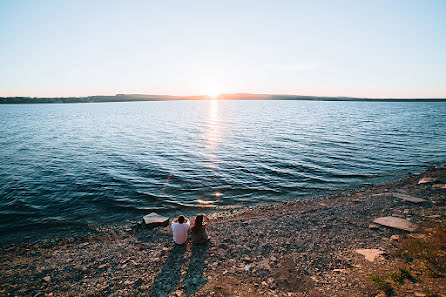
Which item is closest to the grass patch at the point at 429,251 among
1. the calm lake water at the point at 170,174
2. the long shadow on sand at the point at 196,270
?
the long shadow on sand at the point at 196,270

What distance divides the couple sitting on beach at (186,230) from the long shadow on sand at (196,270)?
34cm

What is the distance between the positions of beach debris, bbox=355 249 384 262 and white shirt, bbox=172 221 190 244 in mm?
7357

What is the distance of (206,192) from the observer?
58.5 feet

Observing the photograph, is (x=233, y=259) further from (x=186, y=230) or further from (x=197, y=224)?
(x=186, y=230)

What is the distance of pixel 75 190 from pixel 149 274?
13.7 meters

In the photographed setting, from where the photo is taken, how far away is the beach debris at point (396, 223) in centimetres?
1058

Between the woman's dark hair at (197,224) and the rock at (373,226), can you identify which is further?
the rock at (373,226)

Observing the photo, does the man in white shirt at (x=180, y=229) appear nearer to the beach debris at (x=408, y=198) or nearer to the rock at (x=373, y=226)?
the rock at (x=373, y=226)

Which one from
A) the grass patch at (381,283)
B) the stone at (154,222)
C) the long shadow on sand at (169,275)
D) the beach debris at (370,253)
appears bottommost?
the stone at (154,222)

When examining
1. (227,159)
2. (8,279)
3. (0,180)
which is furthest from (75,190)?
(227,159)

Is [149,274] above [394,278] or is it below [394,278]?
below

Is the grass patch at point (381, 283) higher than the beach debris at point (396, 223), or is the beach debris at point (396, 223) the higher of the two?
the grass patch at point (381, 283)

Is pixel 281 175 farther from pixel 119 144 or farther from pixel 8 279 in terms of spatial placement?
pixel 119 144

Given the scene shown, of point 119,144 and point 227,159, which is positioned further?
point 119,144
